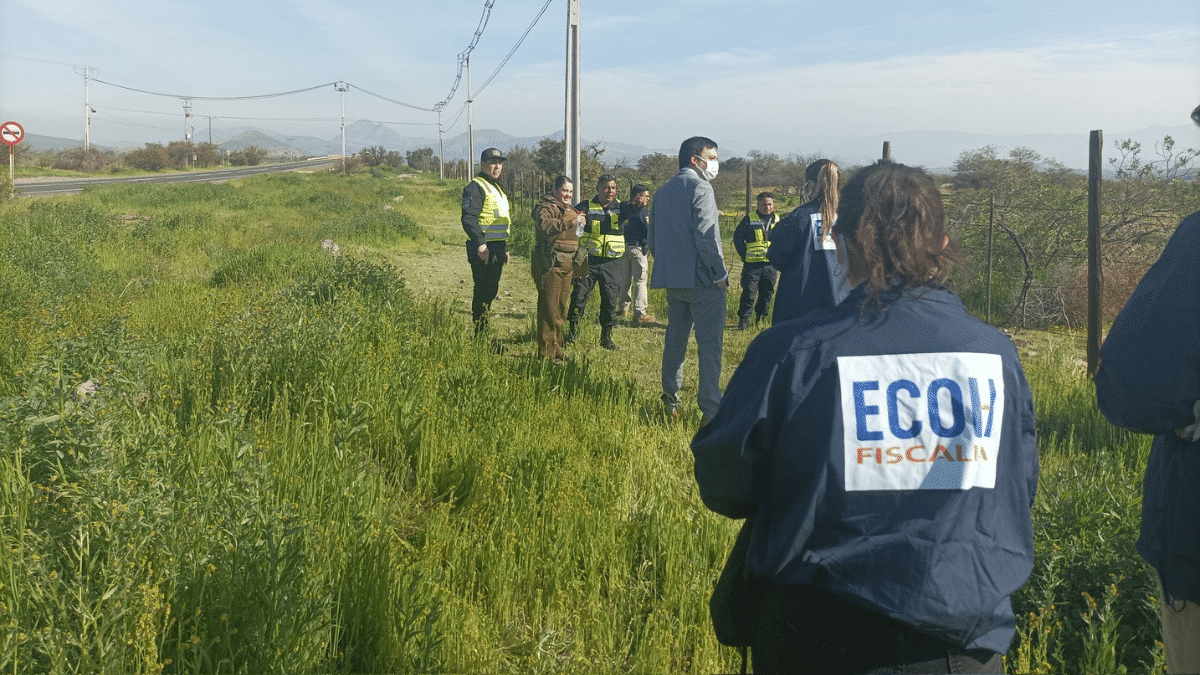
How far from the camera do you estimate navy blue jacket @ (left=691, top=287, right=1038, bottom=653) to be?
169cm

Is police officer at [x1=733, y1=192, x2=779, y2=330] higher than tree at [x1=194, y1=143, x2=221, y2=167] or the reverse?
the reverse

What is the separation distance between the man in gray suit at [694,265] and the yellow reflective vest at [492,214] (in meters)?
2.17

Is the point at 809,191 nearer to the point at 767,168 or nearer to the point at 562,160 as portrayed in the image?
the point at 562,160

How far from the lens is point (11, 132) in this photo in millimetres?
27828

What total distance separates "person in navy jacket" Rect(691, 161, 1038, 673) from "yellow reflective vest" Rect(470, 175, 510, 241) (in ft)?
21.2

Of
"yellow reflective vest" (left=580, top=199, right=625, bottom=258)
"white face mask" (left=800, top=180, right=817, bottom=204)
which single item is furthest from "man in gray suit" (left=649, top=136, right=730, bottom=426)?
"yellow reflective vest" (left=580, top=199, right=625, bottom=258)

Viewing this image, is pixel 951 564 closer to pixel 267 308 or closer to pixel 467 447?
pixel 467 447

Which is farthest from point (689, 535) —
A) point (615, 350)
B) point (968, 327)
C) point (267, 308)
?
point (615, 350)

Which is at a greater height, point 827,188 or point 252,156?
point 252,156

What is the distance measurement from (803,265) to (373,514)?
Result: 2715 millimetres

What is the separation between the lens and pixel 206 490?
3.26 meters

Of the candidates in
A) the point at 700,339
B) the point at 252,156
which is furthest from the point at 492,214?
the point at 252,156

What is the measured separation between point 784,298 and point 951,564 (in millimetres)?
3243

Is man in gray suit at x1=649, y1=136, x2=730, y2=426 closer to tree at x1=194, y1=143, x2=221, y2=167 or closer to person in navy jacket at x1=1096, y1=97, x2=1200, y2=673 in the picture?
person in navy jacket at x1=1096, y1=97, x2=1200, y2=673
